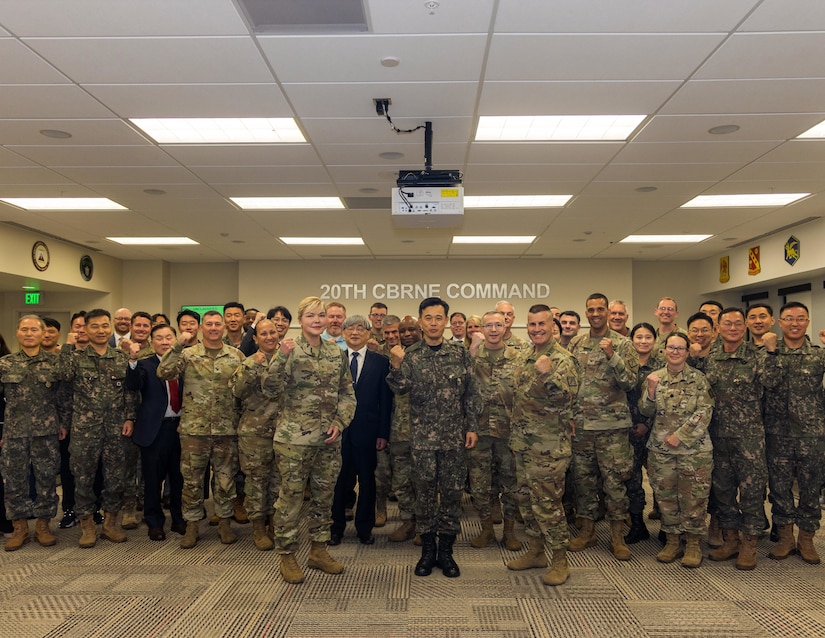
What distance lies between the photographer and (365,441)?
4.43 m

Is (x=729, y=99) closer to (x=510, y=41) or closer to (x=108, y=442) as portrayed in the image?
(x=510, y=41)

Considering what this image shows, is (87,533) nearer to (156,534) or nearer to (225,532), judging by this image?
(156,534)

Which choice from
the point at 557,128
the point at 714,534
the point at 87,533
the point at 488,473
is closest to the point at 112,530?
the point at 87,533

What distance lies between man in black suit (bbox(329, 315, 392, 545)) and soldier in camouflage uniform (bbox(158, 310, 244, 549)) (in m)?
0.78

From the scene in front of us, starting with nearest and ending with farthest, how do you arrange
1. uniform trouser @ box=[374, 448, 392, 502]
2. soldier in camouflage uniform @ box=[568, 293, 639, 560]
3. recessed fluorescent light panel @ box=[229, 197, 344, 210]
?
soldier in camouflage uniform @ box=[568, 293, 639, 560] → uniform trouser @ box=[374, 448, 392, 502] → recessed fluorescent light panel @ box=[229, 197, 344, 210]

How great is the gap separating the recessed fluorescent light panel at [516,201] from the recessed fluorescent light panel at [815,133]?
2570 millimetres

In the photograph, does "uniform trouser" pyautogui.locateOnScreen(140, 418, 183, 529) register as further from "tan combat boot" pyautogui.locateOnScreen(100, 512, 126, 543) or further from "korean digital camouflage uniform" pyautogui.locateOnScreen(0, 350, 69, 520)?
"korean digital camouflage uniform" pyautogui.locateOnScreen(0, 350, 69, 520)

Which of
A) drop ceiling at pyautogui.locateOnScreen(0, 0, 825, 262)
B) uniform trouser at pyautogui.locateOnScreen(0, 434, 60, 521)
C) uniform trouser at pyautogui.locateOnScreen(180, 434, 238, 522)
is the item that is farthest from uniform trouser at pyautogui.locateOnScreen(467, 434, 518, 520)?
uniform trouser at pyautogui.locateOnScreen(0, 434, 60, 521)

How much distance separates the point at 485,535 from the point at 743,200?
570 centimetres

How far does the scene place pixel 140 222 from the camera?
8.79 m

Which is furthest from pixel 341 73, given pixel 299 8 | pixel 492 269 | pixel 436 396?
pixel 492 269

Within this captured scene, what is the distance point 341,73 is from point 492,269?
888cm

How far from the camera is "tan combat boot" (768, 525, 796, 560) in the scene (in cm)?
413

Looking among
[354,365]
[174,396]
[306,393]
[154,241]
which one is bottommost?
[174,396]
